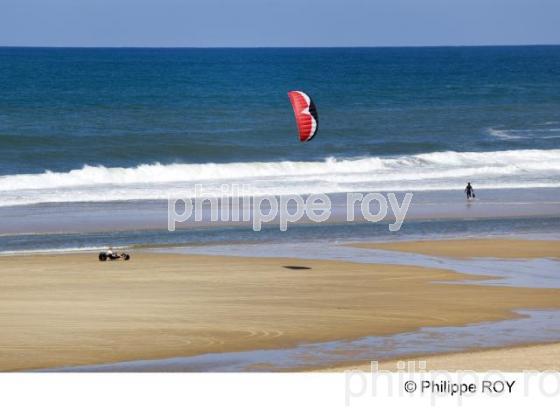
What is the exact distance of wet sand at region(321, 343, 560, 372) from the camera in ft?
39.0

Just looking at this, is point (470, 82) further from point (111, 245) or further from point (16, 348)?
point (16, 348)

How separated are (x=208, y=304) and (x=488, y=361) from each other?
15.6 feet

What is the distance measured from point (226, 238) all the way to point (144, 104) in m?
40.1

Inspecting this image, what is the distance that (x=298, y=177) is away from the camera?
3575cm

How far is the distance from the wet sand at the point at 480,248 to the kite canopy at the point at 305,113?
2.49 m

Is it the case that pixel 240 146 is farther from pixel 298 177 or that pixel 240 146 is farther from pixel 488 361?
pixel 488 361

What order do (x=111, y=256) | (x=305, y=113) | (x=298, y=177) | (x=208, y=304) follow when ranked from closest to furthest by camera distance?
(x=208, y=304) < (x=111, y=256) < (x=305, y=113) < (x=298, y=177)

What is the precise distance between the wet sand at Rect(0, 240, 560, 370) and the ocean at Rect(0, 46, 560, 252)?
12.8 ft

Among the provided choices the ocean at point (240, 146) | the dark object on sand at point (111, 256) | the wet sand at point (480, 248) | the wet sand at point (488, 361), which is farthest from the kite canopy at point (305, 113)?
the wet sand at point (488, 361)

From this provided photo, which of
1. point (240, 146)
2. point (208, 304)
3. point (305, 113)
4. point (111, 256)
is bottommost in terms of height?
point (208, 304)

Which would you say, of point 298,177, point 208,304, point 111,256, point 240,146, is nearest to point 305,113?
point 111,256

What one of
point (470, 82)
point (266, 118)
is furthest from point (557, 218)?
point (470, 82)

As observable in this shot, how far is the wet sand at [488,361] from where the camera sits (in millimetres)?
11883

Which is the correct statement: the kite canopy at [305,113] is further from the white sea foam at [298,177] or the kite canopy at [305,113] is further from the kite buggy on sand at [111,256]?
the white sea foam at [298,177]
